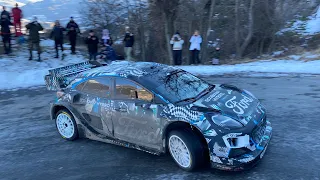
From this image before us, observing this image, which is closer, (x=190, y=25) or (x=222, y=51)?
(x=190, y=25)

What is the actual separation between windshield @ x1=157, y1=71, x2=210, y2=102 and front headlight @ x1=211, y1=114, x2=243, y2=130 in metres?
0.79

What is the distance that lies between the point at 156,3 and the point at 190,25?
11.8ft

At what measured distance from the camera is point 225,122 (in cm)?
499

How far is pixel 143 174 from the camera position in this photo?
5.42 meters

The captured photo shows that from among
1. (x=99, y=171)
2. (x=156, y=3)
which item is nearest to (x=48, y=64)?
(x=156, y=3)

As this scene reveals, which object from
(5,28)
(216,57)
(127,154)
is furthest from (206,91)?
(216,57)

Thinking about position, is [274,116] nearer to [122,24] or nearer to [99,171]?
[99,171]

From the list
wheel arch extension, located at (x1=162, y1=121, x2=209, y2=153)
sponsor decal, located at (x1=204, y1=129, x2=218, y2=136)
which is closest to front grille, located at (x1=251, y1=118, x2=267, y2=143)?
sponsor decal, located at (x1=204, y1=129, x2=218, y2=136)

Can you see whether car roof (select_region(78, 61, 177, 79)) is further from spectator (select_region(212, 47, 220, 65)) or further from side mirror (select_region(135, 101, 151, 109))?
spectator (select_region(212, 47, 220, 65))

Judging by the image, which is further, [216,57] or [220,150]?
[216,57]

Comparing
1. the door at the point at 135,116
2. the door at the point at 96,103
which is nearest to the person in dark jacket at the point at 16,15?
the door at the point at 96,103

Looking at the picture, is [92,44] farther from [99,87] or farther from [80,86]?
[99,87]

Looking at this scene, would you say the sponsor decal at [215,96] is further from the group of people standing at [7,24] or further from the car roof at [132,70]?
the group of people standing at [7,24]

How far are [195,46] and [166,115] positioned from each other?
11147 mm
